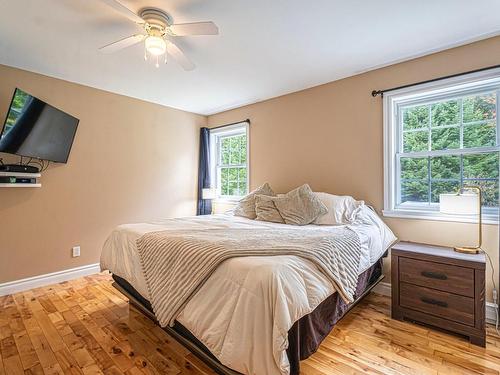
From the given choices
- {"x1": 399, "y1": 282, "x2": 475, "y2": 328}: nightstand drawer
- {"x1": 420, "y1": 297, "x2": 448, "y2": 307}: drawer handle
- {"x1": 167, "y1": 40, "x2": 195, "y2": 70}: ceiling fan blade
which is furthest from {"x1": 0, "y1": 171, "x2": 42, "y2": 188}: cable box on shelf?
{"x1": 420, "y1": 297, "x2": 448, "y2": 307}: drawer handle

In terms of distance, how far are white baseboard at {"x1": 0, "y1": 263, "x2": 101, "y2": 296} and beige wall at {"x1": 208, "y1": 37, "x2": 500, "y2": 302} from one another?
2.64m

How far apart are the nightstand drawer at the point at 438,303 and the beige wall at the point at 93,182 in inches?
140

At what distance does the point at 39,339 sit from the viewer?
79.4 inches

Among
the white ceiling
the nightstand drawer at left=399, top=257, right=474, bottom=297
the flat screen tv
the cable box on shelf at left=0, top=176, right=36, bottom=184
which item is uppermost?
the white ceiling

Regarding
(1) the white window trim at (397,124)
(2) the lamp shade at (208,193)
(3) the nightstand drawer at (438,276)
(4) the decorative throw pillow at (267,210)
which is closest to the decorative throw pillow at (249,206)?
(4) the decorative throw pillow at (267,210)


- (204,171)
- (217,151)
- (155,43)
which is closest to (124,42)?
(155,43)

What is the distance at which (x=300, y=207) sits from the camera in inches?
115

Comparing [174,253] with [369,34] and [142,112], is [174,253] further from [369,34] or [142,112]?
[142,112]

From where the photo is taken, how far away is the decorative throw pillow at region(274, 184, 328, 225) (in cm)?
282

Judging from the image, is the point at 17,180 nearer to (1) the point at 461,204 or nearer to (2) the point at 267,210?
(2) the point at 267,210

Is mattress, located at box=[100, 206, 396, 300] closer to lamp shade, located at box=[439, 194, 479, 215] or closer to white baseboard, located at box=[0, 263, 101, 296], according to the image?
lamp shade, located at box=[439, 194, 479, 215]

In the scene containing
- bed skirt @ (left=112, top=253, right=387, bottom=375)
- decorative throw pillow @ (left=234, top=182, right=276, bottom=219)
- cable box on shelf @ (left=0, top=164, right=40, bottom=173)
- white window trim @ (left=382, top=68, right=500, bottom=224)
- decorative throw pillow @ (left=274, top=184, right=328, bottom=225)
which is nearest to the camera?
bed skirt @ (left=112, top=253, right=387, bottom=375)

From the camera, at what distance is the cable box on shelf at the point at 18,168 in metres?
2.71

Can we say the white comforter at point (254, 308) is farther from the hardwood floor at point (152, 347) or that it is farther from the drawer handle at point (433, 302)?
the drawer handle at point (433, 302)
